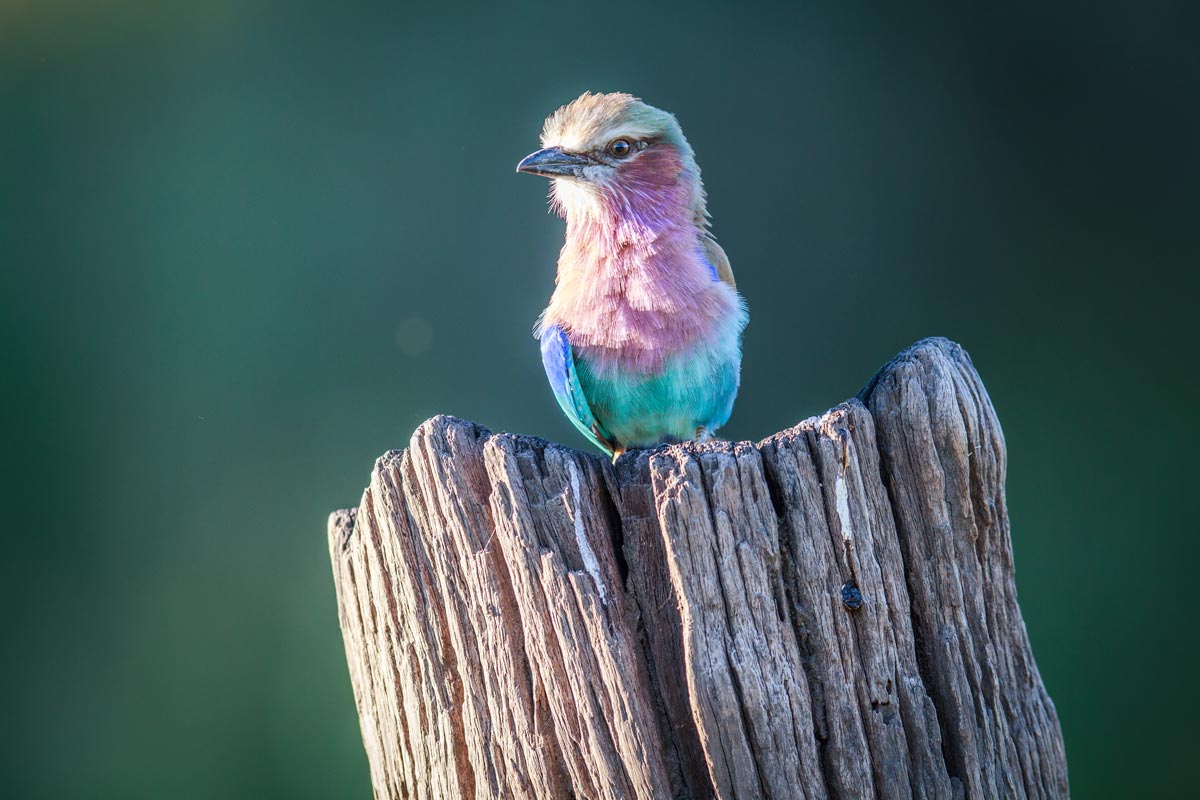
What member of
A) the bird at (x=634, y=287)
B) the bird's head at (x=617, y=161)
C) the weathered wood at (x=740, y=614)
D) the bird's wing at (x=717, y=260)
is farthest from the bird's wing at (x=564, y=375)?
the weathered wood at (x=740, y=614)

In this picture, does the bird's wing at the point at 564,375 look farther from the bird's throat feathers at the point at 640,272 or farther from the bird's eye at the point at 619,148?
the bird's eye at the point at 619,148

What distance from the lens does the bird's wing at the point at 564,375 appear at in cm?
301

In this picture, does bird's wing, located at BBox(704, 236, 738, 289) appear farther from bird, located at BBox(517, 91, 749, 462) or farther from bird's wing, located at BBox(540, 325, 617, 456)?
bird's wing, located at BBox(540, 325, 617, 456)

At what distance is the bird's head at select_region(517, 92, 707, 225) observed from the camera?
3.12 metres

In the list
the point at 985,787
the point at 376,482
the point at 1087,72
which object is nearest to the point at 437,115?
the point at 1087,72

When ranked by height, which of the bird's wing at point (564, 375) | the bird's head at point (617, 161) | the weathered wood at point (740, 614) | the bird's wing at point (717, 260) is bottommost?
the weathered wood at point (740, 614)

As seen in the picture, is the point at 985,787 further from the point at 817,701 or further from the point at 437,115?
the point at 437,115

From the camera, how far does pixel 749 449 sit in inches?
75.9

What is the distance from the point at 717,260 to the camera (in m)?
3.18


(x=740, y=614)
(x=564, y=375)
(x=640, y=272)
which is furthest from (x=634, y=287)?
(x=740, y=614)

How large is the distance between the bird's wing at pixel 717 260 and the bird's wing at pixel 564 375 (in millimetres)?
516

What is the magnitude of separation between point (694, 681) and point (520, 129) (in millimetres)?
4050

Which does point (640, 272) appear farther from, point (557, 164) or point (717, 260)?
point (557, 164)

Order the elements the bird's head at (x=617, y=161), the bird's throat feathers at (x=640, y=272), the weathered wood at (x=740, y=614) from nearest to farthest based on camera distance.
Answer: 1. the weathered wood at (x=740, y=614)
2. the bird's throat feathers at (x=640, y=272)
3. the bird's head at (x=617, y=161)
